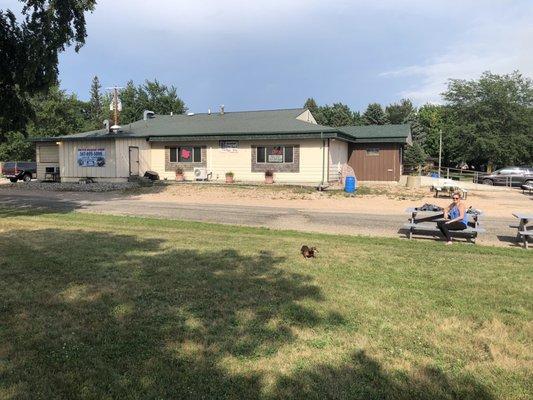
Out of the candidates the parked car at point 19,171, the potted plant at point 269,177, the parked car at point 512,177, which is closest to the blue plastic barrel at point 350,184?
the potted plant at point 269,177

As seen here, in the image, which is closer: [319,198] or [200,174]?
[319,198]

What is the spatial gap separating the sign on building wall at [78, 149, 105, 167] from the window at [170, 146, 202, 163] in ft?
15.2

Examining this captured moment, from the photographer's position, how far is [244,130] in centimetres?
2677

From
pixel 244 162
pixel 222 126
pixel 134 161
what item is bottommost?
pixel 244 162

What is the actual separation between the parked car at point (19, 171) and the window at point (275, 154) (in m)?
19.4

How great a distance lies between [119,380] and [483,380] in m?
2.87

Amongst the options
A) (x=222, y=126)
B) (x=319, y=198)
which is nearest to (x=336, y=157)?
(x=319, y=198)

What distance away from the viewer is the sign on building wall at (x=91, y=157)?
2928 cm

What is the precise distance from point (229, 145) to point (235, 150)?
1.65 feet

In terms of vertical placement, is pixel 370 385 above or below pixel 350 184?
below

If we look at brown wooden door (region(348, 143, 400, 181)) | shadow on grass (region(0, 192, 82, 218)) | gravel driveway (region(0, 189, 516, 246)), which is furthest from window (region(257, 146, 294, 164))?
shadow on grass (region(0, 192, 82, 218))

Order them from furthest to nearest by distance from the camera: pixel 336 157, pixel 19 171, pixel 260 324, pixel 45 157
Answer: pixel 19 171
pixel 45 157
pixel 336 157
pixel 260 324

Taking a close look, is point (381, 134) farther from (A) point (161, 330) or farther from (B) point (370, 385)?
(B) point (370, 385)

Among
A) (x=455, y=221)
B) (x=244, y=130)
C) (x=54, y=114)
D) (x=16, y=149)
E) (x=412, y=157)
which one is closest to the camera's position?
(x=455, y=221)
